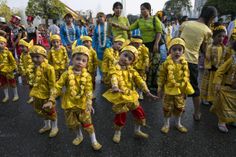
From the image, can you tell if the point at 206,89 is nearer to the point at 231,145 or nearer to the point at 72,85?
the point at 231,145

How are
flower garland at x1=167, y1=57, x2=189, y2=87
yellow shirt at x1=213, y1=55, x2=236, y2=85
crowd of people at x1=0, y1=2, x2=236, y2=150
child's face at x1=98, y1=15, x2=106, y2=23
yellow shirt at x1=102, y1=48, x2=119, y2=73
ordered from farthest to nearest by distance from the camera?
1. child's face at x1=98, y1=15, x2=106, y2=23
2. yellow shirt at x1=102, y1=48, x2=119, y2=73
3. yellow shirt at x1=213, y1=55, x2=236, y2=85
4. flower garland at x1=167, y1=57, x2=189, y2=87
5. crowd of people at x1=0, y1=2, x2=236, y2=150

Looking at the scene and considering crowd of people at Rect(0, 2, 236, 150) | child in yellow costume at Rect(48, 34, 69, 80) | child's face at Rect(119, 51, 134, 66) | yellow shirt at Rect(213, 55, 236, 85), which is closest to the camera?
crowd of people at Rect(0, 2, 236, 150)

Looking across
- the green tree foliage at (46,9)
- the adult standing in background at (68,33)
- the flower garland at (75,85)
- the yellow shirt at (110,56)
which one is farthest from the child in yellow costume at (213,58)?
the green tree foliage at (46,9)

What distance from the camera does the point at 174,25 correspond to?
52.5 feet

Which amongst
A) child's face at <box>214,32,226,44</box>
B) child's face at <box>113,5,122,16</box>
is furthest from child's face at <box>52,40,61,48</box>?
child's face at <box>214,32,226,44</box>

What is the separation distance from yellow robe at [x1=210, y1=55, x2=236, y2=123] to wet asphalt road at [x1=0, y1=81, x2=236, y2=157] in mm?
324

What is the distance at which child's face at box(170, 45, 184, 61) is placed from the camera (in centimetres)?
418

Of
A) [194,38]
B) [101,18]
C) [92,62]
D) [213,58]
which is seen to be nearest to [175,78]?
[194,38]

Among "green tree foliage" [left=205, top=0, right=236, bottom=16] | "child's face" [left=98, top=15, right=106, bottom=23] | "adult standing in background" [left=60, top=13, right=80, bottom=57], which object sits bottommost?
"adult standing in background" [left=60, top=13, right=80, bottom=57]

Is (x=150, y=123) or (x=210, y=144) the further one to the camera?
(x=150, y=123)

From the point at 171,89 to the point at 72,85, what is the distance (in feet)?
5.33

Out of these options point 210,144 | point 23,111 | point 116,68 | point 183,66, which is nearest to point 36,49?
point 116,68

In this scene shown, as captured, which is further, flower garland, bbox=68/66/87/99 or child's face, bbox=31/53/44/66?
child's face, bbox=31/53/44/66

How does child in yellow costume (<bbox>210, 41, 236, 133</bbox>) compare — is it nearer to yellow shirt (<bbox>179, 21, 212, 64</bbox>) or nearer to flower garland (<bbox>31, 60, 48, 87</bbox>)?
yellow shirt (<bbox>179, 21, 212, 64</bbox>)
